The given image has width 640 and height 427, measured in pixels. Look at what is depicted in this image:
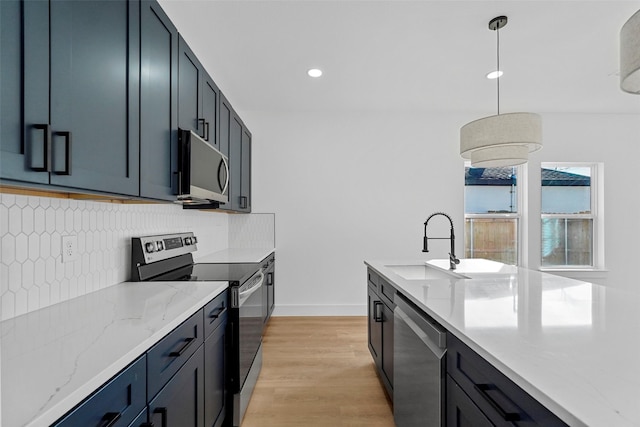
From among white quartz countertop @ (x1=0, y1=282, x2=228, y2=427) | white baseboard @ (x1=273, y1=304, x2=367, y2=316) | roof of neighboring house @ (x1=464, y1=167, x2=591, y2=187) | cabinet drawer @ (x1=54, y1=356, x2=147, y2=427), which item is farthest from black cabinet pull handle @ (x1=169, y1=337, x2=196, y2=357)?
roof of neighboring house @ (x1=464, y1=167, x2=591, y2=187)

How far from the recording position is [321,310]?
4211mm

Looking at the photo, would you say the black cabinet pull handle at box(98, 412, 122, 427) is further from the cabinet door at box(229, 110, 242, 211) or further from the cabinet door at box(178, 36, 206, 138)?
the cabinet door at box(229, 110, 242, 211)

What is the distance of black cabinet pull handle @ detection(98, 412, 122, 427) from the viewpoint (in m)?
A: 0.79

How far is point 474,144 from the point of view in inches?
86.0

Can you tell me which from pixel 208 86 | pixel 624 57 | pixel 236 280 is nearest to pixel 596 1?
pixel 624 57

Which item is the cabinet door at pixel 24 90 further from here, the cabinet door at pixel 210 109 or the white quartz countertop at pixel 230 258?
the white quartz countertop at pixel 230 258

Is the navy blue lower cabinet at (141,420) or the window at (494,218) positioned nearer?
the navy blue lower cabinet at (141,420)

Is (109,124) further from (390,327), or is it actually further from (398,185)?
(398,185)

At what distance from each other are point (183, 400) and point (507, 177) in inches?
178

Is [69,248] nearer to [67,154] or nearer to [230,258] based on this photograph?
[67,154]

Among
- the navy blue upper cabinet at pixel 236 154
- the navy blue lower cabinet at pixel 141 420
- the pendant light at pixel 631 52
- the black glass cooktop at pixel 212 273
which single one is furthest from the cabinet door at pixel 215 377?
the pendant light at pixel 631 52

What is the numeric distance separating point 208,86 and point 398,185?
8.86 ft

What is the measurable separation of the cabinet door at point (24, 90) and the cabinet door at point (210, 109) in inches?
52.3

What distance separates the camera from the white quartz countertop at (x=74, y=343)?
0.66 metres
